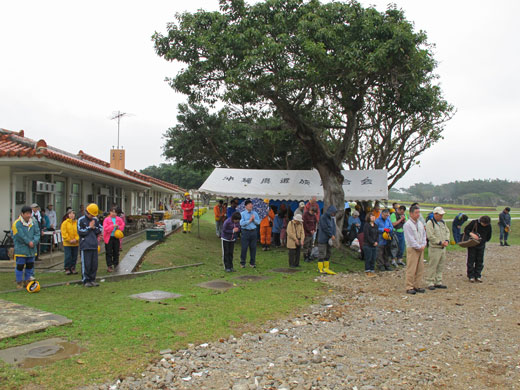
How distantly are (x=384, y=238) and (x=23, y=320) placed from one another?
8732mm

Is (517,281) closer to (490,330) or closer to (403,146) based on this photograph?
(490,330)

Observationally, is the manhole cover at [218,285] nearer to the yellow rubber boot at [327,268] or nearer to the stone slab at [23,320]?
the yellow rubber boot at [327,268]

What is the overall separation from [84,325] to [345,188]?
489 inches

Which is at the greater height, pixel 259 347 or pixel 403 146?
pixel 403 146

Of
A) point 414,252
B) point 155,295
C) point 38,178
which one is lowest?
point 155,295

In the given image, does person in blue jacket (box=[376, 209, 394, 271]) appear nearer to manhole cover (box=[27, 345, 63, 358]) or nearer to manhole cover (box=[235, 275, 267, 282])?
manhole cover (box=[235, 275, 267, 282])

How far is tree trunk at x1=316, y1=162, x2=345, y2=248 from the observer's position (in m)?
14.1

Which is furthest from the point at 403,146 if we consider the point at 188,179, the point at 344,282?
the point at 188,179

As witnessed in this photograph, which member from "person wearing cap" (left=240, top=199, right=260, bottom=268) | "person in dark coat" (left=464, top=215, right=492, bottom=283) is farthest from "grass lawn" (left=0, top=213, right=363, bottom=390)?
"person in dark coat" (left=464, top=215, right=492, bottom=283)

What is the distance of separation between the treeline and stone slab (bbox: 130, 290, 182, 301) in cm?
6782

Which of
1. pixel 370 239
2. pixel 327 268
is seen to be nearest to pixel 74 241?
pixel 327 268

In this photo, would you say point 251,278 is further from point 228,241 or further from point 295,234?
point 295,234

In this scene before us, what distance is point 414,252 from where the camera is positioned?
8352 millimetres

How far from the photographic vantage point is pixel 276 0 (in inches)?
485
